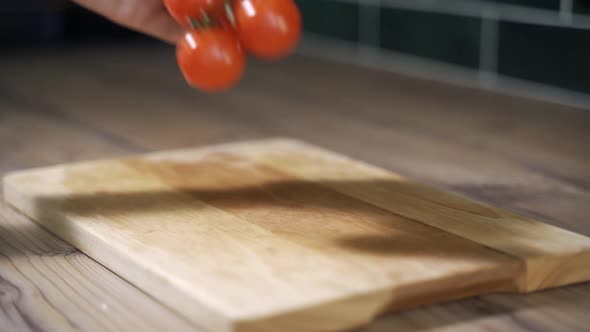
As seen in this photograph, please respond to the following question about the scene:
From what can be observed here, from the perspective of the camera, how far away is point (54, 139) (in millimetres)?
1282

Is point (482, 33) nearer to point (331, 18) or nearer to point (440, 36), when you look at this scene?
point (440, 36)

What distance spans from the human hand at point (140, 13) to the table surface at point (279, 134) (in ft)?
0.76

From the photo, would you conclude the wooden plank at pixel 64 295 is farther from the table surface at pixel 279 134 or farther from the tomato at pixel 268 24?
the tomato at pixel 268 24

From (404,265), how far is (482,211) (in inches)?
6.9

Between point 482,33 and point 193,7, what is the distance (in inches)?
36.0

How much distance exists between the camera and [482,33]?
160cm

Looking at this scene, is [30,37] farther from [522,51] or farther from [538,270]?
[538,270]

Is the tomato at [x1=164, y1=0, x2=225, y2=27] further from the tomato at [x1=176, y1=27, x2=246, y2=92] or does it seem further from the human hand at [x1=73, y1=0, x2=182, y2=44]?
the human hand at [x1=73, y1=0, x2=182, y2=44]

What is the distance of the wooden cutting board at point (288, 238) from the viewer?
61cm

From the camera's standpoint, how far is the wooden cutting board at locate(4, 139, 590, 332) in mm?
612

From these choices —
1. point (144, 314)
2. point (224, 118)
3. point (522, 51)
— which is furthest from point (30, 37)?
point (144, 314)

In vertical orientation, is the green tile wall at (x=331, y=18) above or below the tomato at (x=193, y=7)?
below

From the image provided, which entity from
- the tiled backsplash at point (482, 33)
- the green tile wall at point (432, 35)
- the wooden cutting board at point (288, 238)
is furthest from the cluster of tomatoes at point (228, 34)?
the green tile wall at point (432, 35)

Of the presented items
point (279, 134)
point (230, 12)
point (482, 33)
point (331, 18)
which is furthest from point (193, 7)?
point (331, 18)
